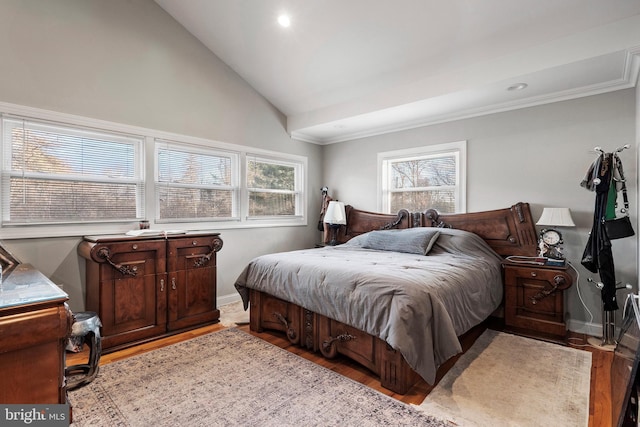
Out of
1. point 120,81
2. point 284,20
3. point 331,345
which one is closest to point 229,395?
point 331,345

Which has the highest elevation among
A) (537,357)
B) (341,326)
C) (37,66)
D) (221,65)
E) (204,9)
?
(204,9)

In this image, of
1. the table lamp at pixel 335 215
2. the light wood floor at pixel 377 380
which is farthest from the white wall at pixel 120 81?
the table lamp at pixel 335 215

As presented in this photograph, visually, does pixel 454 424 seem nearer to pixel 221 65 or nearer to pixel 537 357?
pixel 537 357

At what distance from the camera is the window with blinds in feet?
9.04

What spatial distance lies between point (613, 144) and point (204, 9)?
440cm

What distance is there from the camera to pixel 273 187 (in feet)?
16.0

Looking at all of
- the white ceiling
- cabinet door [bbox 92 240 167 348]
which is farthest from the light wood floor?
the white ceiling

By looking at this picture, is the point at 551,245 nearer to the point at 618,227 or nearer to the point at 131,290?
the point at 618,227

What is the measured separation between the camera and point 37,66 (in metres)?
2.79

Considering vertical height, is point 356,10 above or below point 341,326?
above

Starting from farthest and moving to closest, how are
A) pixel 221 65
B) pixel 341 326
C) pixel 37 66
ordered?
1. pixel 221 65
2. pixel 37 66
3. pixel 341 326

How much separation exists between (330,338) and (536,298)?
2083 mm

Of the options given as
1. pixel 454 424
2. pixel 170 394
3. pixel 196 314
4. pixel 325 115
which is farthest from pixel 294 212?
pixel 454 424

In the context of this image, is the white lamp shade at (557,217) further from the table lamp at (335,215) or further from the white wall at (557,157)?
the table lamp at (335,215)
